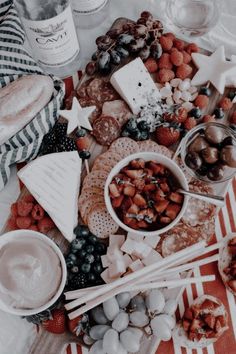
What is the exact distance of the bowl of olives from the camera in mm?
1236

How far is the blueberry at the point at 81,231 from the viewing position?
1.26 metres

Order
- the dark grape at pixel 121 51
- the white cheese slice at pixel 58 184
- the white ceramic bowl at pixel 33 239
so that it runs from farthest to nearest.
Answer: the dark grape at pixel 121 51 → the white cheese slice at pixel 58 184 → the white ceramic bowl at pixel 33 239

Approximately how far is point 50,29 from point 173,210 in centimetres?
47

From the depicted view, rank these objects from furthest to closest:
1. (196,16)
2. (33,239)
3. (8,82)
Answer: (196,16) < (8,82) < (33,239)

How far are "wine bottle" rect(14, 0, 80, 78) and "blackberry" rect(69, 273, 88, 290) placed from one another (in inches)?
19.5

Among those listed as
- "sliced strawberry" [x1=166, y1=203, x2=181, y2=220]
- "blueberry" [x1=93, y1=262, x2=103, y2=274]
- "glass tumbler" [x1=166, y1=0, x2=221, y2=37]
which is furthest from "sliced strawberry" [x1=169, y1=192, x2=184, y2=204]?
"glass tumbler" [x1=166, y1=0, x2=221, y2=37]

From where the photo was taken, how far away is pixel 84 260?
4.07 ft

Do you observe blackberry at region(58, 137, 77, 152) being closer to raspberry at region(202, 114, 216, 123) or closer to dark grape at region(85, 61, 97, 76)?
dark grape at region(85, 61, 97, 76)

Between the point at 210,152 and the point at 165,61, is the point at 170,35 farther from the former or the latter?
the point at 210,152

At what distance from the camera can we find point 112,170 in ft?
4.08

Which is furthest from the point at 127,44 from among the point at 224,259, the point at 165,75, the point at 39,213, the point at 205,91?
the point at 224,259

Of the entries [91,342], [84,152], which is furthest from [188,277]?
[84,152]

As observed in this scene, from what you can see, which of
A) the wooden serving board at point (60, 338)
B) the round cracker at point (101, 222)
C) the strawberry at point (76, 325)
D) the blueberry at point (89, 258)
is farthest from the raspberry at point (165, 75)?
the strawberry at point (76, 325)

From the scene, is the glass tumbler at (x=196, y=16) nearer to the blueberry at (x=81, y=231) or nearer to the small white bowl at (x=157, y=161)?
the small white bowl at (x=157, y=161)
